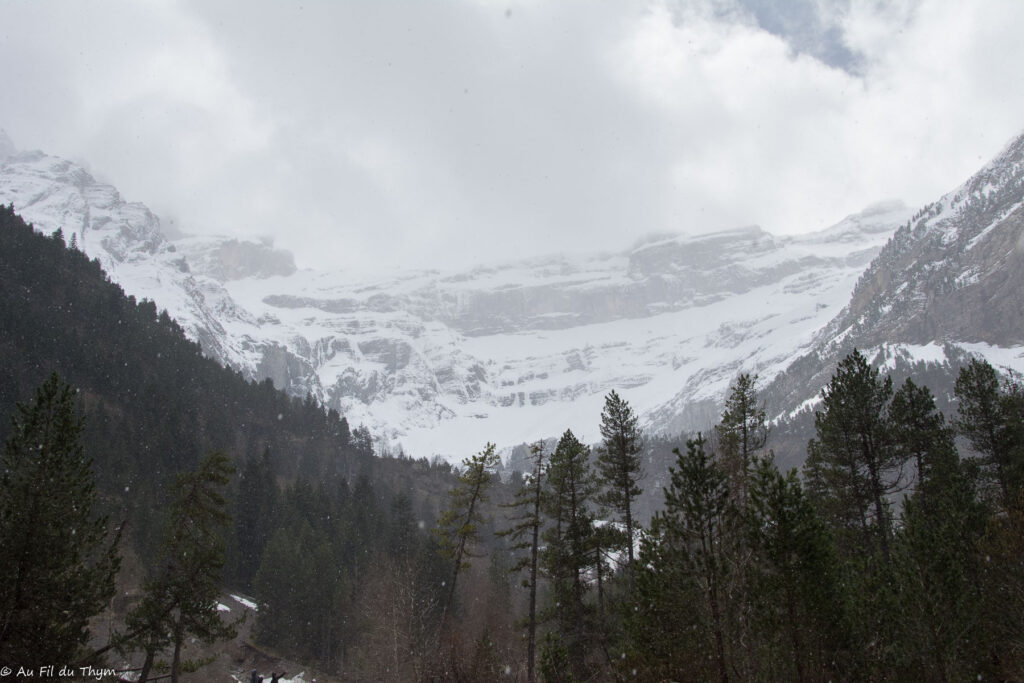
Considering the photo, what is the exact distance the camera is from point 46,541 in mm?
16328

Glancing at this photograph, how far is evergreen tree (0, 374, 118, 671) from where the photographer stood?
1554 cm

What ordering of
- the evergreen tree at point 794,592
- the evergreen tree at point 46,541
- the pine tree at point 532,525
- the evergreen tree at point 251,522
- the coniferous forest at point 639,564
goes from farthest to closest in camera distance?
the evergreen tree at point 251,522, the pine tree at point 532,525, the coniferous forest at point 639,564, the evergreen tree at point 794,592, the evergreen tree at point 46,541

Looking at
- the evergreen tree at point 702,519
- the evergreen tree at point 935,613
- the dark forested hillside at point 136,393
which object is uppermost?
the dark forested hillside at point 136,393

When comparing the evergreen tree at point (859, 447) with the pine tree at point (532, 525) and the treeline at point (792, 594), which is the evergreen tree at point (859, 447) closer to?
the treeline at point (792, 594)

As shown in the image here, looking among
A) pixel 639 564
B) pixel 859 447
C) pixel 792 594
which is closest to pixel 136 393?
pixel 639 564

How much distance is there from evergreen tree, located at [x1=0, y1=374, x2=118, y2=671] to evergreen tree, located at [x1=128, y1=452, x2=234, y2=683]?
17.8ft

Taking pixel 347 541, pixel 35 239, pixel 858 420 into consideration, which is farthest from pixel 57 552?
pixel 35 239

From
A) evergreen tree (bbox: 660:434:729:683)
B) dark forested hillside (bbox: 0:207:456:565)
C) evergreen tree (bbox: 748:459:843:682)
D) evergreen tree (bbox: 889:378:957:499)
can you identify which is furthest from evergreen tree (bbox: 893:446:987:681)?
dark forested hillside (bbox: 0:207:456:565)

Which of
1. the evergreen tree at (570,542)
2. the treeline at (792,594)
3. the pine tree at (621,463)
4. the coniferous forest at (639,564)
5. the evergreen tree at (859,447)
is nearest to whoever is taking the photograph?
the treeline at (792,594)

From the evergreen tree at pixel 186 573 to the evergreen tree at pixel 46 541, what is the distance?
5.42m

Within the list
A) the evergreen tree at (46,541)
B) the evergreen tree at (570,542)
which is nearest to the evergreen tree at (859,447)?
the evergreen tree at (570,542)

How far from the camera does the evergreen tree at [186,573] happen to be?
23.5 meters

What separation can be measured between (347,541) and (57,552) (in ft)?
160

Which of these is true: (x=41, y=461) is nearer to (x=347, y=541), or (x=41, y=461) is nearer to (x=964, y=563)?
(x=964, y=563)
